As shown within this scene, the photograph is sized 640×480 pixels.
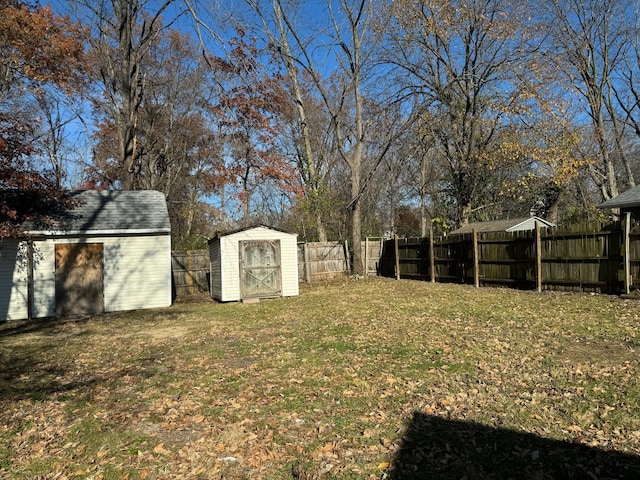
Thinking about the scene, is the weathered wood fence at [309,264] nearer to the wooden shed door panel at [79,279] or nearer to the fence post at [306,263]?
the fence post at [306,263]

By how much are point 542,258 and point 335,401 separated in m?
Answer: 10.3

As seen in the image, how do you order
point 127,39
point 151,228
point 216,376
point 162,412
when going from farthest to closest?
point 127,39
point 151,228
point 216,376
point 162,412

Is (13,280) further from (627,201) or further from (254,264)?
(627,201)

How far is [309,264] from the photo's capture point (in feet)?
62.0

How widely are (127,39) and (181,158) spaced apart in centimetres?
1218

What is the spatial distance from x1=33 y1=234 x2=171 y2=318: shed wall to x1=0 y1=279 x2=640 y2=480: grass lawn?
11.5 ft

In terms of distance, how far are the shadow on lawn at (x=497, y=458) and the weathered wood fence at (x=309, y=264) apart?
13.9 metres

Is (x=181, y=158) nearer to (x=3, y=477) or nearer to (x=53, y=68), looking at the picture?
(x=53, y=68)

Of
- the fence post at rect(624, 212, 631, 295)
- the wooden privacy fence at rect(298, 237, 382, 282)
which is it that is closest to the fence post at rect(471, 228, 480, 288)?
the fence post at rect(624, 212, 631, 295)

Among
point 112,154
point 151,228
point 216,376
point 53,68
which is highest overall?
point 53,68

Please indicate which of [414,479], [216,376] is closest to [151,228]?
[216,376]

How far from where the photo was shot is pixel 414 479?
318cm

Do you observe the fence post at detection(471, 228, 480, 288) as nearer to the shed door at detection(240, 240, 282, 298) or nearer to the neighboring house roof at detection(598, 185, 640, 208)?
the neighboring house roof at detection(598, 185, 640, 208)

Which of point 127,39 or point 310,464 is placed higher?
point 127,39
